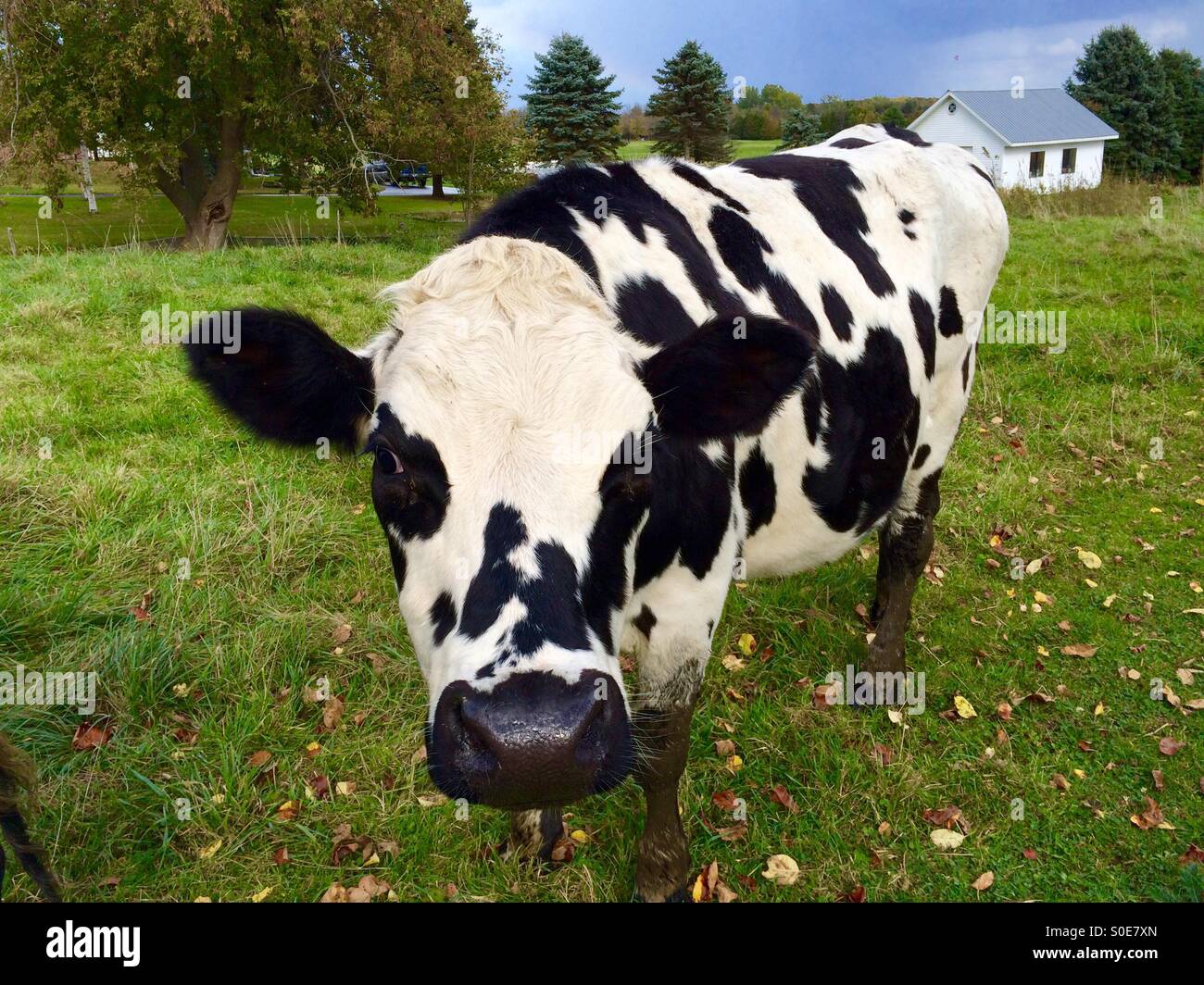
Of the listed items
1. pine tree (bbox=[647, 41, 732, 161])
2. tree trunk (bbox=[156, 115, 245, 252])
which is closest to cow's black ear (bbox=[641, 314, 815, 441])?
tree trunk (bbox=[156, 115, 245, 252])

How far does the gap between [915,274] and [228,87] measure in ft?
78.5

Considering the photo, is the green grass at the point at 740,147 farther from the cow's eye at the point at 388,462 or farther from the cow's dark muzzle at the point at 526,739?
the cow's dark muzzle at the point at 526,739

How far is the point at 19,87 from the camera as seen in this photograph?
67.6 feet

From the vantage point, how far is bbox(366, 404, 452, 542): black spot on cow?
2.12 meters

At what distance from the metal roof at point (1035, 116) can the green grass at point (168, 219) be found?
35.8 metres

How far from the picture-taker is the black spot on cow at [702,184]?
137 inches

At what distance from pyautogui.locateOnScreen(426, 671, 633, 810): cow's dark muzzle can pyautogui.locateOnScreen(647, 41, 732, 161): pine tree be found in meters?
36.4

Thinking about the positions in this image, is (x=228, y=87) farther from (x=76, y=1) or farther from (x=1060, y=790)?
(x=1060, y=790)

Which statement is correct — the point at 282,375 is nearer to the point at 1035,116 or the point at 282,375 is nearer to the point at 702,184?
the point at 702,184

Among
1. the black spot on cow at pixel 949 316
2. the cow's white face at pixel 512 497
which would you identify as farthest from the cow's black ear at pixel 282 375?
the black spot on cow at pixel 949 316

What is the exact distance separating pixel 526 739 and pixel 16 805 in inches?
71.1

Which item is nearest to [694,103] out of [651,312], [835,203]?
[835,203]

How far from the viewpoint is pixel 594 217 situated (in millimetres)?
2887
